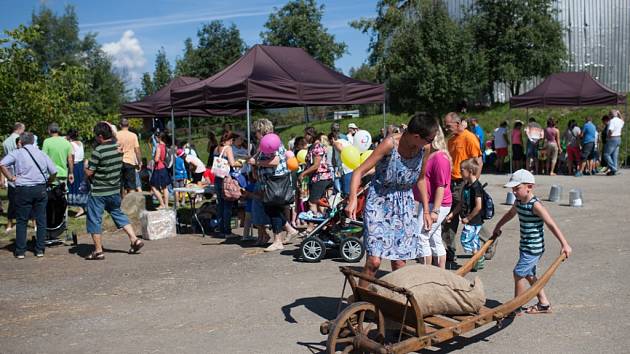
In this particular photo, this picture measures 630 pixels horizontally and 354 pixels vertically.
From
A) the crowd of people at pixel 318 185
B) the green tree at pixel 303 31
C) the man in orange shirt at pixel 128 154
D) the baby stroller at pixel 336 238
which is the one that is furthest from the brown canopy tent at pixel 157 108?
the green tree at pixel 303 31

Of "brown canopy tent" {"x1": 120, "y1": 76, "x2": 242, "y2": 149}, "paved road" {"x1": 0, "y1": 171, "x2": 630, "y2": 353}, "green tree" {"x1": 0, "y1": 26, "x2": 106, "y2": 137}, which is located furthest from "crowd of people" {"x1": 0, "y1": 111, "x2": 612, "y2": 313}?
"green tree" {"x1": 0, "y1": 26, "x2": 106, "y2": 137}

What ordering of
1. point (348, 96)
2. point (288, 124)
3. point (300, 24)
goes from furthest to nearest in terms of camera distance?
point (300, 24)
point (288, 124)
point (348, 96)

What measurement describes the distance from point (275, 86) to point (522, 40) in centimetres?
2291

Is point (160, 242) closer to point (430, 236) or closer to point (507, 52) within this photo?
point (430, 236)

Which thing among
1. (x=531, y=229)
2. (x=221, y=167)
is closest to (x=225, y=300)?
(x=531, y=229)

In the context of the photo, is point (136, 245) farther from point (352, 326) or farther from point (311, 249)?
point (352, 326)

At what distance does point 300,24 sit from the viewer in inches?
2018

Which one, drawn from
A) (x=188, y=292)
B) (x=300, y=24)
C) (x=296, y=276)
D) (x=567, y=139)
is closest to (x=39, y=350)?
(x=188, y=292)

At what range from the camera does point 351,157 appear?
10.1 metres

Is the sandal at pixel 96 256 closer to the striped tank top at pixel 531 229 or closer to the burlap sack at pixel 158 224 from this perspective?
the burlap sack at pixel 158 224

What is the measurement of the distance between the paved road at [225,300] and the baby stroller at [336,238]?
0.23 metres

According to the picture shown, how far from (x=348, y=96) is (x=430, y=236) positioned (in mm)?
5506

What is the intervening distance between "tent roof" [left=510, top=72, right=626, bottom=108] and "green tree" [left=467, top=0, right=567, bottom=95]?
36.7 feet

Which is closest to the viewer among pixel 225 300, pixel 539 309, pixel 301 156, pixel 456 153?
pixel 539 309
